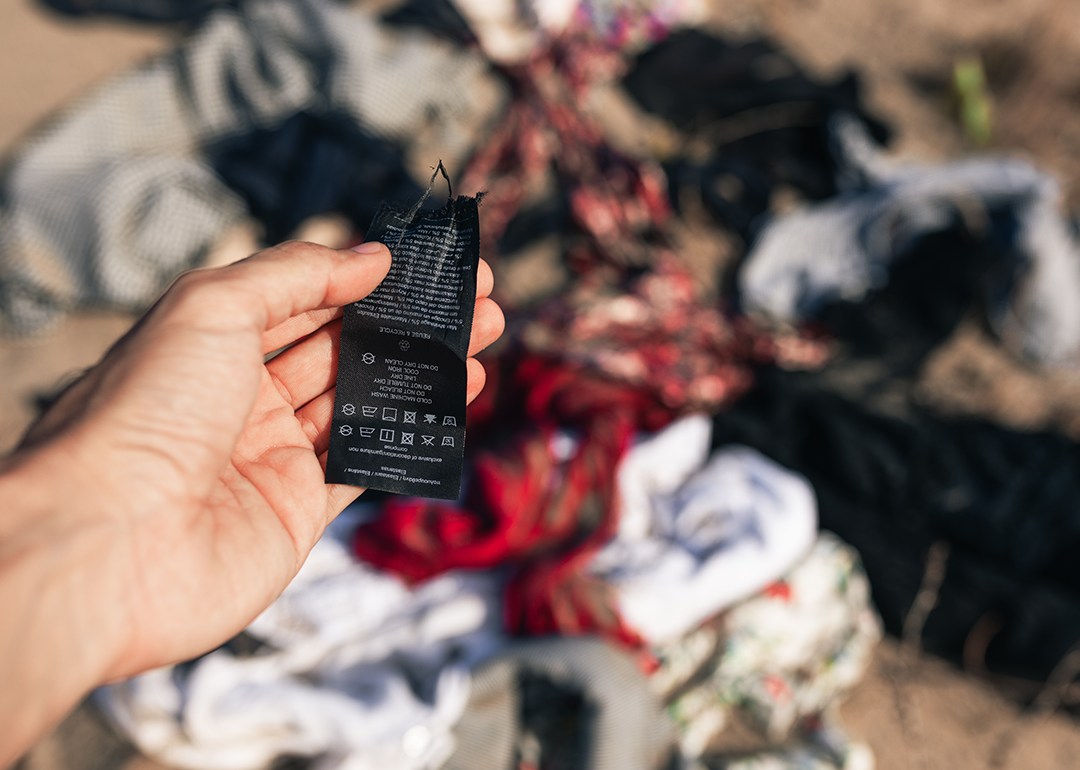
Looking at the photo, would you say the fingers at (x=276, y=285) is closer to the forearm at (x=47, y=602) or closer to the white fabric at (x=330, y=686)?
the forearm at (x=47, y=602)

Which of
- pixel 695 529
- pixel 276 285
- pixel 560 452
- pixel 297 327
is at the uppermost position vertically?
pixel 276 285

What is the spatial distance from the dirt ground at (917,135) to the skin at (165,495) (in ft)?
2.97

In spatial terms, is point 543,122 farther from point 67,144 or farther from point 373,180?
point 67,144

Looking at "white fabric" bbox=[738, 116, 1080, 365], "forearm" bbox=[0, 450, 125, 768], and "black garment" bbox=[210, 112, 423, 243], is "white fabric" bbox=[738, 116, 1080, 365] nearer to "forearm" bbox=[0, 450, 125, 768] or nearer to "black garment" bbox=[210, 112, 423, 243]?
"black garment" bbox=[210, 112, 423, 243]

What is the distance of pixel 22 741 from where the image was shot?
555 mm

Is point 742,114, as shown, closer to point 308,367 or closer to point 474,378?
point 474,378

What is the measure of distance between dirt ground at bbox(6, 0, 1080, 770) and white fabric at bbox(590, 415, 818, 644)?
0.54 metres

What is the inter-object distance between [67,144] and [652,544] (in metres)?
2.39

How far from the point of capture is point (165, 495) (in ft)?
2.24

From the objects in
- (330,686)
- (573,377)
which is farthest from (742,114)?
(330,686)

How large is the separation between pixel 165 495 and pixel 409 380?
1.05ft

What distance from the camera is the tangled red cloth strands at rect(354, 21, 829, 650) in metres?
1.39

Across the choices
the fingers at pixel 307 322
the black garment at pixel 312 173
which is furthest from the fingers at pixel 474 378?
the black garment at pixel 312 173

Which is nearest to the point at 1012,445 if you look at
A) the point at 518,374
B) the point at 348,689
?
the point at 518,374
